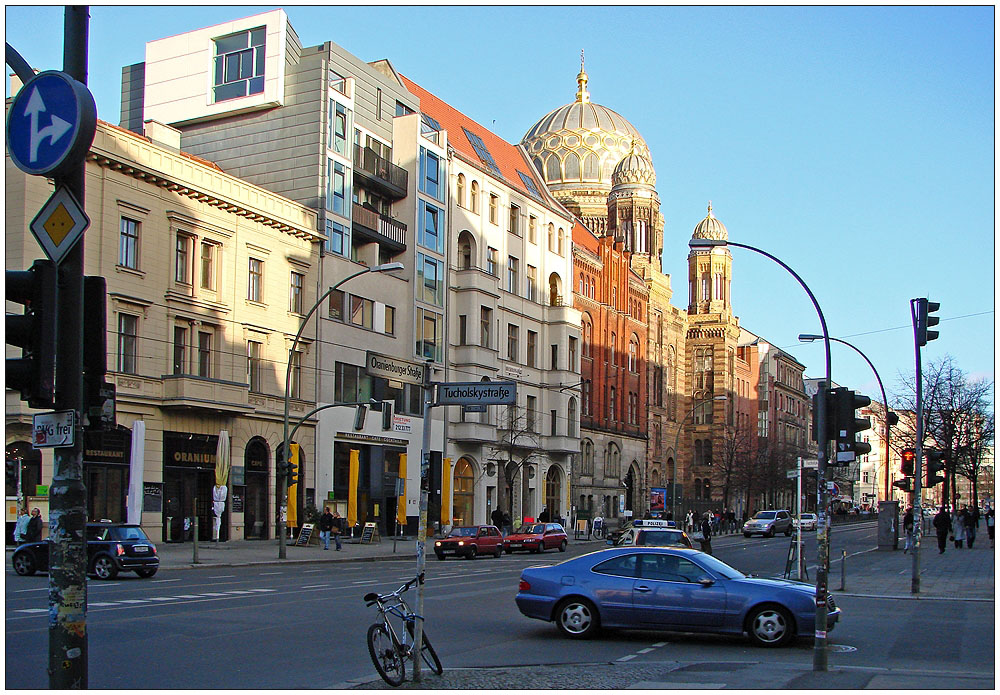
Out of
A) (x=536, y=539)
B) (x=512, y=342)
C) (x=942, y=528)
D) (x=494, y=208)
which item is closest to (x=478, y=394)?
(x=536, y=539)

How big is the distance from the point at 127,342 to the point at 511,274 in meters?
31.0

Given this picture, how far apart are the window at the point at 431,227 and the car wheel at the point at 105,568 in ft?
109

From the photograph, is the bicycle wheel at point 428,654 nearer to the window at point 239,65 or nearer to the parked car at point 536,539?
the parked car at point 536,539

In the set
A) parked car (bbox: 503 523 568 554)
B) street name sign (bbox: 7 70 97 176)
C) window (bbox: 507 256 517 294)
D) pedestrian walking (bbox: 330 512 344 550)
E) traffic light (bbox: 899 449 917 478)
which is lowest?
parked car (bbox: 503 523 568 554)

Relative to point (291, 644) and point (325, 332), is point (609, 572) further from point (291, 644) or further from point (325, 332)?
point (325, 332)

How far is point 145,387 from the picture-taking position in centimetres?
3944

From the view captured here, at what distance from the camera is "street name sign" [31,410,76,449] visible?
754 centimetres

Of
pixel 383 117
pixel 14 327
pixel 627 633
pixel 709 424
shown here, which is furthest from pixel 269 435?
pixel 709 424

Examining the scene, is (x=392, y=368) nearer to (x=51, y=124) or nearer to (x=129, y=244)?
(x=129, y=244)

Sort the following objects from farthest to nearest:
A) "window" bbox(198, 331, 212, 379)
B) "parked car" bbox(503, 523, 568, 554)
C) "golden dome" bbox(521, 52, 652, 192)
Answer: "golden dome" bbox(521, 52, 652, 192)
"parked car" bbox(503, 523, 568, 554)
"window" bbox(198, 331, 212, 379)

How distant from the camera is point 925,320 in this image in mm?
23938

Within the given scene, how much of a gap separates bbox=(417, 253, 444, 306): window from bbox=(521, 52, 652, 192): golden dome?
43248 millimetres

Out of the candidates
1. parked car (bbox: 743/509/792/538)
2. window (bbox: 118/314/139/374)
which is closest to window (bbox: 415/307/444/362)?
window (bbox: 118/314/139/374)

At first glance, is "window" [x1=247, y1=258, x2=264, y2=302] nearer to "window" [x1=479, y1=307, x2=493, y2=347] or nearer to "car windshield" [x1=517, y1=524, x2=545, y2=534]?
"car windshield" [x1=517, y1=524, x2=545, y2=534]
